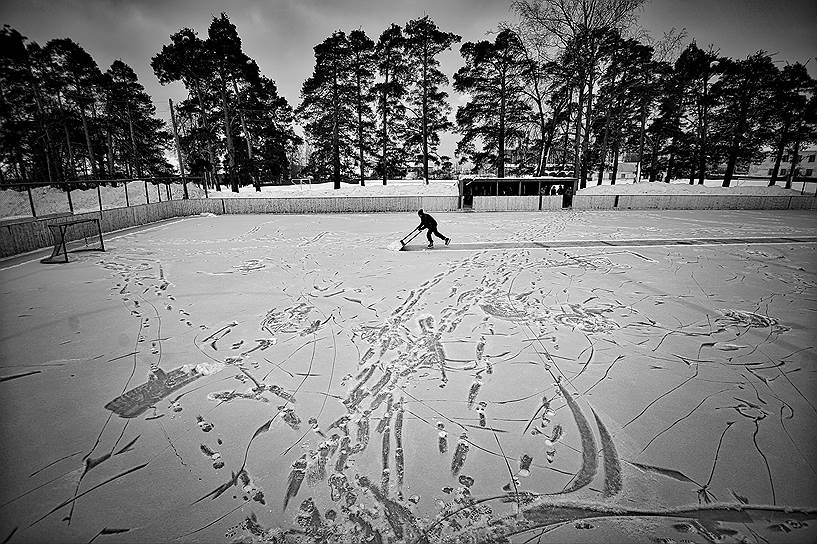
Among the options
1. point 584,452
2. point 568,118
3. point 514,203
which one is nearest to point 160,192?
point 514,203

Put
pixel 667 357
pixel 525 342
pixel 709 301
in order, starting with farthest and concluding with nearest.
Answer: pixel 709 301 → pixel 525 342 → pixel 667 357

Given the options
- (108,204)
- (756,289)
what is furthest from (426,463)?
(108,204)

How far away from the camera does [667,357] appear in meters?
3.84

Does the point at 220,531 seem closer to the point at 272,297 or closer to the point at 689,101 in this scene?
the point at 272,297

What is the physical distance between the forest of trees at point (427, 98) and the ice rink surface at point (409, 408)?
17.5 meters

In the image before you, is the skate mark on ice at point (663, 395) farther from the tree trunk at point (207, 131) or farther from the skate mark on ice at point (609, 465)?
the tree trunk at point (207, 131)

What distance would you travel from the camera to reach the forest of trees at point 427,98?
21.2 metres

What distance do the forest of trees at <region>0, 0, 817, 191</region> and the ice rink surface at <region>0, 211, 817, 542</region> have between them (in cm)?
1748

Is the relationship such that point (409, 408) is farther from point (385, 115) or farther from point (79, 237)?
point (385, 115)

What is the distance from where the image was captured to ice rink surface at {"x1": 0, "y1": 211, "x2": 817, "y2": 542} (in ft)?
6.71

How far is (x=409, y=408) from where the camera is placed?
303 centimetres

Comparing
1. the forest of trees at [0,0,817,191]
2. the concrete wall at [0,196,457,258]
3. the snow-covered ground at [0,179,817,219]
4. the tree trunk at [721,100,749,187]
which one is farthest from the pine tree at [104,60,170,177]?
the tree trunk at [721,100,749,187]

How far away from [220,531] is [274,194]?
79.1 feet

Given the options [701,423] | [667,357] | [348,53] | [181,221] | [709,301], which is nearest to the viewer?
[701,423]
